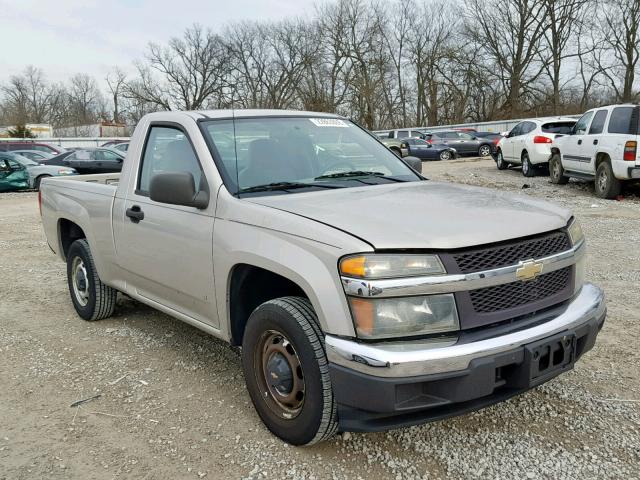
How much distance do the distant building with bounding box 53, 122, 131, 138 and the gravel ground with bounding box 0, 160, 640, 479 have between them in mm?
66222

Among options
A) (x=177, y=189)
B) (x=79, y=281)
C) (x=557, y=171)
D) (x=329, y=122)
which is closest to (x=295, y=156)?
(x=329, y=122)

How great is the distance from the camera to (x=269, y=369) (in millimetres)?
3051

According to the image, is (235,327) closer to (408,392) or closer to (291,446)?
(291,446)

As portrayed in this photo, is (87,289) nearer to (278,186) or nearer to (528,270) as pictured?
(278,186)

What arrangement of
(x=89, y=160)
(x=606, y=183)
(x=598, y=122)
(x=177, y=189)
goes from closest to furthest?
(x=177, y=189)
(x=606, y=183)
(x=598, y=122)
(x=89, y=160)

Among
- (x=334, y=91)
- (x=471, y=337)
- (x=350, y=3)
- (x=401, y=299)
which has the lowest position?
(x=471, y=337)

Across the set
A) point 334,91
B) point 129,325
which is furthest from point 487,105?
point 129,325

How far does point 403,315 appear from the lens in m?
2.52

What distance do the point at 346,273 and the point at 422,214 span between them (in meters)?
0.58

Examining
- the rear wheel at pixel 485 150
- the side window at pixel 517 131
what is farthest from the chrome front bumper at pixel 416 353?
the rear wheel at pixel 485 150

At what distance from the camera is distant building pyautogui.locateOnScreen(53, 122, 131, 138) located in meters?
66.5

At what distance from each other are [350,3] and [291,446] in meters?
66.4

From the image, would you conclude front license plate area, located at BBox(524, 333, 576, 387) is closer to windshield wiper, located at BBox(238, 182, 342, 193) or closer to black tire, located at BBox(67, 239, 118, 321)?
windshield wiper, located at BBox(238, 182, 342, 193)

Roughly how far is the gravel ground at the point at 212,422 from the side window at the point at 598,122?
313 inches
